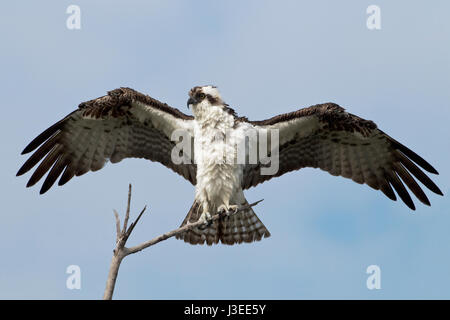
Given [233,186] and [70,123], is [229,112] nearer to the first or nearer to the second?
[233,186]

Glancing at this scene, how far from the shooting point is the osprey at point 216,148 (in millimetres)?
11219

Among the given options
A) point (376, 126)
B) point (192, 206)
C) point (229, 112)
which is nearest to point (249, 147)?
point (229, 112)

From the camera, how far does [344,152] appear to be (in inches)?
487

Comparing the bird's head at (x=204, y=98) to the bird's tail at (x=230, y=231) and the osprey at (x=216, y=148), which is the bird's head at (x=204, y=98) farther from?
the bird's tail at (x=230, y=231)

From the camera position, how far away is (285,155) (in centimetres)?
1239

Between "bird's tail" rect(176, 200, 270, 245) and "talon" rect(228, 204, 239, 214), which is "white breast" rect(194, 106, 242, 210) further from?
"bird's tail" rect(176, 200, 270, 245)

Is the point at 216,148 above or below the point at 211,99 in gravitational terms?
below

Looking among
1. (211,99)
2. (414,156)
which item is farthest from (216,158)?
(414,156)

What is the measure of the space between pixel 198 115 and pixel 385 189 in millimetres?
3831

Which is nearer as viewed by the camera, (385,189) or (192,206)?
(192,206)

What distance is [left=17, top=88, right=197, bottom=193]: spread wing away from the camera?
11.6 m

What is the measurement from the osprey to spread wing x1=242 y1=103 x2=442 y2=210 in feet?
0.06

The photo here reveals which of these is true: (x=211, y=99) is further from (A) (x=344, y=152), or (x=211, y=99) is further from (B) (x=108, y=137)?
(A) (x=344, y=152)

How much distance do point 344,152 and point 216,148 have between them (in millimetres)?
2746
